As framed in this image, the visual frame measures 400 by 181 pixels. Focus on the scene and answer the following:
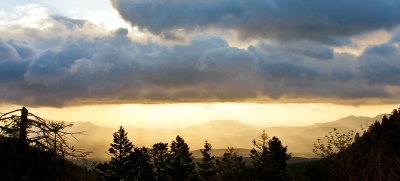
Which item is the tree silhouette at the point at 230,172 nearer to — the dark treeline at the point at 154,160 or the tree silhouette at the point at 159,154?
the dark treeline at the point at 154,160

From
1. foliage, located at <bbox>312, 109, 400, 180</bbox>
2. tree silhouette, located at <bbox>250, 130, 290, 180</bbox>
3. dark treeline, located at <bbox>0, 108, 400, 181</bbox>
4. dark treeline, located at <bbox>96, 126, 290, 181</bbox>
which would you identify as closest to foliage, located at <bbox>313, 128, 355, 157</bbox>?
dark treeline, located at <bbox>0, 108, 400, 181</bbox>

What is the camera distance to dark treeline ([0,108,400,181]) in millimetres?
7934

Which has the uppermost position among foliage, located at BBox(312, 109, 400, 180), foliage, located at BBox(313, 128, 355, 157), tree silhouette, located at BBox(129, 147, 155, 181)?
foliage, located at BBox(313, 128, 355, 157)

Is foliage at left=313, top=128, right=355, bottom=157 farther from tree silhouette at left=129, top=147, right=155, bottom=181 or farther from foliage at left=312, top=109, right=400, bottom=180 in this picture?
tree silhouette at left=129, top=147, right=155, bottom=181

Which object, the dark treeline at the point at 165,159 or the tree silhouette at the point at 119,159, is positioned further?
the tree silhouette at the point at 119,159

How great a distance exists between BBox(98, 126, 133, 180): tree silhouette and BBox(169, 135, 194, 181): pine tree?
33.4 feet

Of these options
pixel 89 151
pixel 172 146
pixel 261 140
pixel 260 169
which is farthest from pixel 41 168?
pixel 172 146

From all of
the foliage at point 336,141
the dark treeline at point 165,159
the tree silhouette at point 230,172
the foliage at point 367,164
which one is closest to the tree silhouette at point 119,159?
the dark treeline at point 165,159

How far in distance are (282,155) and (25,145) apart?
68.8 metres

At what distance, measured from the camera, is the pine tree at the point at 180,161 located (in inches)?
2912

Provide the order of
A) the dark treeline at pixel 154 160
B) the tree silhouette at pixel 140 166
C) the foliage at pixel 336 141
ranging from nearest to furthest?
the foliage at pixel 336 141
the dark treeline at pixel 154 160
the tree silhouette at pixel 140 166

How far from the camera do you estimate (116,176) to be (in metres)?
69.5

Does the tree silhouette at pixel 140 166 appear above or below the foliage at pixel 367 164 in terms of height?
below

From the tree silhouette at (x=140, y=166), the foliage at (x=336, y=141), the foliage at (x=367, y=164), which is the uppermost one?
the foliage at (x=336, y=141)
